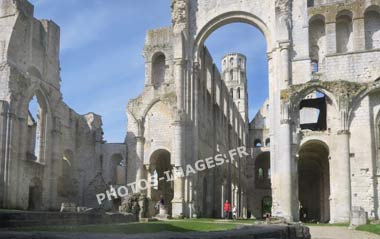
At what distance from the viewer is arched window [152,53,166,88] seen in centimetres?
3494

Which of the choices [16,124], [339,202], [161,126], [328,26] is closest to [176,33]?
[161,126]

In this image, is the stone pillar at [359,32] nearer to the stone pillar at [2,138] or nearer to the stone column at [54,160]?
the stone column at [54,160]

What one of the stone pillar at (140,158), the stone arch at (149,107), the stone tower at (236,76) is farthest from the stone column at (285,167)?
the stone tower at (236,76)

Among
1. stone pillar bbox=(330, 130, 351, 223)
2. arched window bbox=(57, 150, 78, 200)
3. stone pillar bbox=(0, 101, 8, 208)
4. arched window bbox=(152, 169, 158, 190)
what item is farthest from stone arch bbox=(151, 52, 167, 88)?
stone pillar bbox=(330, 130, 351, 223)

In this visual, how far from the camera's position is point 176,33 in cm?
2975

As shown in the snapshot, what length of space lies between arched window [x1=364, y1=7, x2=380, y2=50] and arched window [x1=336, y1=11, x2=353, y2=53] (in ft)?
2.98

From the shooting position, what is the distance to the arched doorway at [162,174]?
32.5 m

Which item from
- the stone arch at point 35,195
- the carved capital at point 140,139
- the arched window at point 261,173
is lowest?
the stone arch at point 35,195

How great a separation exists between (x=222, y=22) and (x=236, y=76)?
33.9 m

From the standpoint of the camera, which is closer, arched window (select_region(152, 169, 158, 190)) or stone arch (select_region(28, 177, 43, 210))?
stone arch (select_region(28, 177, 43, 210))

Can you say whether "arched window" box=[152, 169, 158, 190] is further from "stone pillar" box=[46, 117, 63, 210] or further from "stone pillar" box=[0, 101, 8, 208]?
"stone pillar" box=[0, 101, 8, 208]

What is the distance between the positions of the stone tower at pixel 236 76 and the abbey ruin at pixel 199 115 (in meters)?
24.1

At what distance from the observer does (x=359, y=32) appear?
2742 centimetres

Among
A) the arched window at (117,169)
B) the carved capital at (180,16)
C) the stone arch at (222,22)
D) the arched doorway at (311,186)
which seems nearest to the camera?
the stone arch at (222,22)
